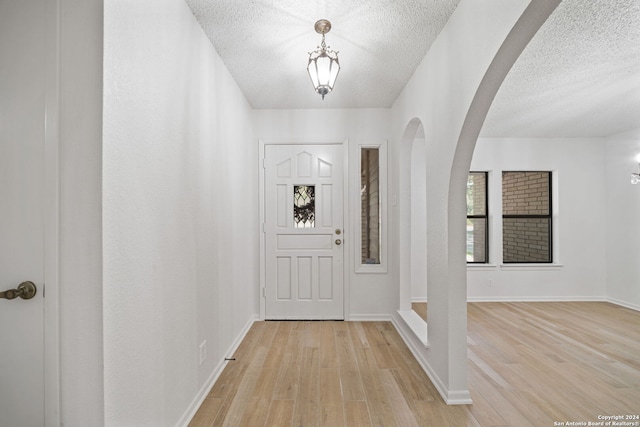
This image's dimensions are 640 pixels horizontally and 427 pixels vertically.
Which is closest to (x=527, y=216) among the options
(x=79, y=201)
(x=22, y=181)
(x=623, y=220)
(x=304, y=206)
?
(x=623, y=220)

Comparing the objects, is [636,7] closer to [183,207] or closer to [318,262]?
[183,207]

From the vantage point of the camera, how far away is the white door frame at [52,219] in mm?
1201

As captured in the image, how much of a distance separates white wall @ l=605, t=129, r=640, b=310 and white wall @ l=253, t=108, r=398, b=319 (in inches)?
143

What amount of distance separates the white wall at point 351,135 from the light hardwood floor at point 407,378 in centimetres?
26

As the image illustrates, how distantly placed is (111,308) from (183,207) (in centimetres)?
78

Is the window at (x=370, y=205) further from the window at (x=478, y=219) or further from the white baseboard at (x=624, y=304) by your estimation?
the white baseboard at (x=624, y=304)

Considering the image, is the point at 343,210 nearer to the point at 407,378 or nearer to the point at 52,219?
the point at 407,378

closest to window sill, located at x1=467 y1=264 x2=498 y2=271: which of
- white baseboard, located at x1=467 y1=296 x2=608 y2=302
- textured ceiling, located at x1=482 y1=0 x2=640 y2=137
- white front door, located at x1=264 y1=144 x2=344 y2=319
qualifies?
white baseboard, located at x1=467 y1=296 x2=608 y2=302

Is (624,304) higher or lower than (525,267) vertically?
lower

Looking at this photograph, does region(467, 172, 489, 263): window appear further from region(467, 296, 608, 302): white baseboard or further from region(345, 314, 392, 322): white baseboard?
region(345, 314, 392, 322): white baseboard

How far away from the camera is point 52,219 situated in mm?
1206

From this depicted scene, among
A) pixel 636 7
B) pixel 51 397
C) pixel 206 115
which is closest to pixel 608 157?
pixel 636 7

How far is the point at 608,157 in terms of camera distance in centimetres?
494

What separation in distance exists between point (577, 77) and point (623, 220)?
3.06 metres
